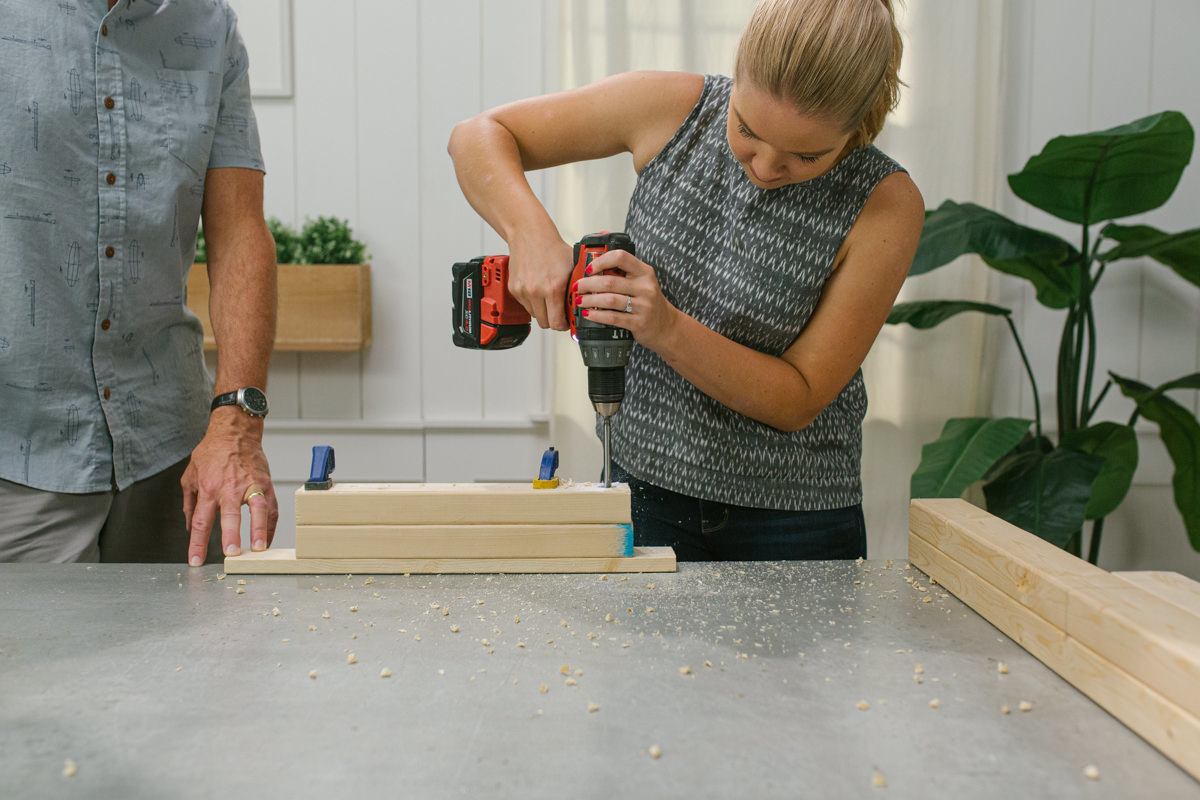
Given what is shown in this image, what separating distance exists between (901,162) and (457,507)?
1918mm

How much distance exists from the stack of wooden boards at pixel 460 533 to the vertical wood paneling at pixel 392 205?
152 cm

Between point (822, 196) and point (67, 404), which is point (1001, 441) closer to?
point (822, 196)

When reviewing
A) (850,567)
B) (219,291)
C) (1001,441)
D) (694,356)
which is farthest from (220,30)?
(1001,441)

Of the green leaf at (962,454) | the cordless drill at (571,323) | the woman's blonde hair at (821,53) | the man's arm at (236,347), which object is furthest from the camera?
the green leaf at (962,454)

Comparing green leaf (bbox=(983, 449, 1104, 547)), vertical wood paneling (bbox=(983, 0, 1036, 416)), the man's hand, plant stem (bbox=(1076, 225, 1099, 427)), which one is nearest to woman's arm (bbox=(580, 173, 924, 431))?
the man's hand

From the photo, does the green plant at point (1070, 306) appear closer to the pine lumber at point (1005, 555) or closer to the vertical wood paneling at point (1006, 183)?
the vertical wood paneling at point (1006, 183)

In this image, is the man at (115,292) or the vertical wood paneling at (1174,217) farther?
the vertical wood paneling at (1174,217)

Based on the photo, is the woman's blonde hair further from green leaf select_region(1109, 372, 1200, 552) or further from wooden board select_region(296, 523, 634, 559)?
green leaf select_region(1109, 372, 1200, 552)

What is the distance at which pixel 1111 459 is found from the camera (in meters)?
2.36

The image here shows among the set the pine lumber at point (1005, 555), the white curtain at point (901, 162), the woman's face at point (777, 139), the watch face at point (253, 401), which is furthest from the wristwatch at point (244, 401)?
the white curtain at point (901, 162)

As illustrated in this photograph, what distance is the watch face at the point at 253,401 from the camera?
4.64 feet

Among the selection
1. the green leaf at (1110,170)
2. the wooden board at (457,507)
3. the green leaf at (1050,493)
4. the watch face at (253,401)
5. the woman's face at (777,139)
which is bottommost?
the green leaf at (1050,493)

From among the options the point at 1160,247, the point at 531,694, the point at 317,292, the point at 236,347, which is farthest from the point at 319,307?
the point at 1160,247

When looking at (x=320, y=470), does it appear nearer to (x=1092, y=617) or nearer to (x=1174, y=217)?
(x=1092, y=617)
